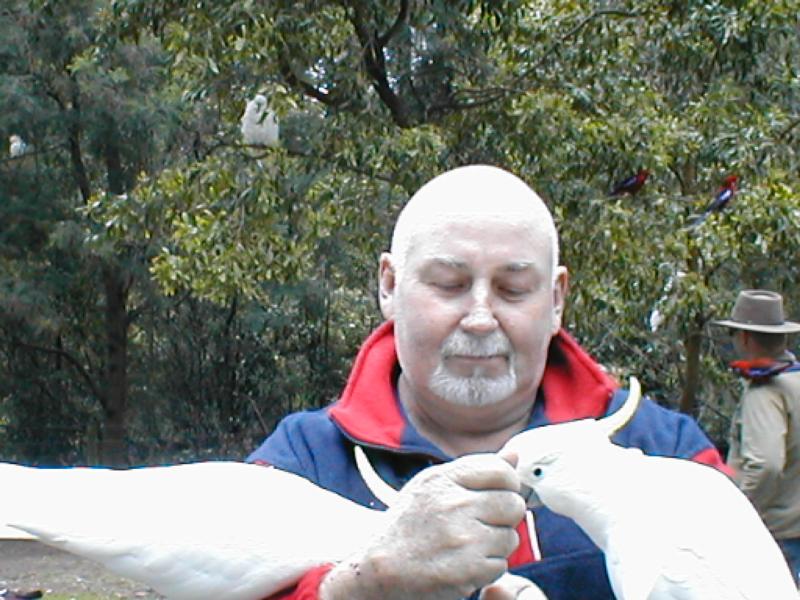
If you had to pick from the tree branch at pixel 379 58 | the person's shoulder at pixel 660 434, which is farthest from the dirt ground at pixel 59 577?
the person's shoulder at pixel 660 434

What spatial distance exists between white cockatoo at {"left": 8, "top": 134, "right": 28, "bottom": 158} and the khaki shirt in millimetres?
8518

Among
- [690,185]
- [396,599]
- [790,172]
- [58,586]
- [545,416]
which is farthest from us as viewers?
[58,586]

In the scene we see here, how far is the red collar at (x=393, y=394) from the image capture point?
7.57 ft

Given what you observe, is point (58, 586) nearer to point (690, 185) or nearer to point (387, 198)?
point (387, 198)

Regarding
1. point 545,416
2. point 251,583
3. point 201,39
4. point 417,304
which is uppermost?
point 201,39

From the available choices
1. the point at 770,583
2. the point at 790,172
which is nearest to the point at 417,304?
the point at 770,583

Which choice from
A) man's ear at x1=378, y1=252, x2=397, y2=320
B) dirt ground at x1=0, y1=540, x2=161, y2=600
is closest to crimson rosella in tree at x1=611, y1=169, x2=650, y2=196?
dirt ground at x1=0, y1=540, x2=161, y2=600

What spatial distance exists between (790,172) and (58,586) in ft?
20.5

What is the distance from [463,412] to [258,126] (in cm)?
508

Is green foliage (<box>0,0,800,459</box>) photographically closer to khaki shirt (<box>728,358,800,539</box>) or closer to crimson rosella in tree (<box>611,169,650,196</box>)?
crimson rosella in tree (<box>611,169,650,196</box>)

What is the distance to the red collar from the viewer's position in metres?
2.31

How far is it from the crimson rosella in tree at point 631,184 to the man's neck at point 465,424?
492cm

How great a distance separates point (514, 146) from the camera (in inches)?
283

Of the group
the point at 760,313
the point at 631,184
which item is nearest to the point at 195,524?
the point at 760,313
